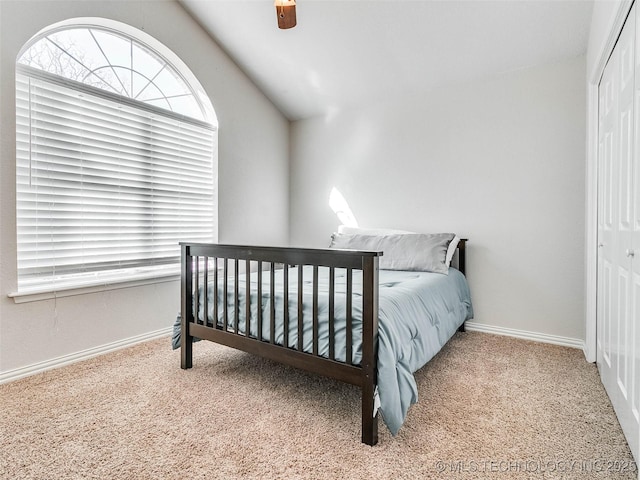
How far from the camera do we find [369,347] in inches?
59.9

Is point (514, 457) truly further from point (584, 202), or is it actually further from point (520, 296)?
point (584, 202)

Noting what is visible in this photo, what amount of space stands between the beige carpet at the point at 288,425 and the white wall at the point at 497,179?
70cm

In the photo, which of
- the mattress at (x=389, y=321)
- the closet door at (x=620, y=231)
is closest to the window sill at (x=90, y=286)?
the mattress at (x=389, y=321)

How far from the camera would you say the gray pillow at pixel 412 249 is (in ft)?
9.32

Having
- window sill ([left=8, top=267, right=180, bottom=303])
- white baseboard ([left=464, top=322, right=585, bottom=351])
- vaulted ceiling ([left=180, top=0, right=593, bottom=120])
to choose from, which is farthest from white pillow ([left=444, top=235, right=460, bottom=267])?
window sill ([left=8, top=267, right=180, bottom=303])

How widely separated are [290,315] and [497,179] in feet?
7.16

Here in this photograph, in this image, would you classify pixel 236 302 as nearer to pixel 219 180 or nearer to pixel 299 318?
pixel 299 318

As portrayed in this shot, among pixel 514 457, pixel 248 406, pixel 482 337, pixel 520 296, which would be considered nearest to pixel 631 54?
pixel 514 457

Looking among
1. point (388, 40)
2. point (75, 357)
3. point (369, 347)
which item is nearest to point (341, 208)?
point (388, 40)

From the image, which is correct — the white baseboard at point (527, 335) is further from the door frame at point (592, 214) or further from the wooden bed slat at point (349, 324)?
the wooden bed slat at point (349, 324)

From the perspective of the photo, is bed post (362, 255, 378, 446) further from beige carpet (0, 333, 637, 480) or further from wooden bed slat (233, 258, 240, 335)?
wooden bed slat (233, 258, 240, 335)

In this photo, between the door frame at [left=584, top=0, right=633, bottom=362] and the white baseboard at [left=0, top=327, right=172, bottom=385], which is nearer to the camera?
the white baseboard at [left=0, top=327, right=172, bottom=385]

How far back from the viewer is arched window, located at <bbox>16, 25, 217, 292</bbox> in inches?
89.4

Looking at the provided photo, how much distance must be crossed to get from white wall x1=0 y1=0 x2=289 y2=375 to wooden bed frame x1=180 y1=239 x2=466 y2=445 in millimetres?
734
